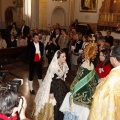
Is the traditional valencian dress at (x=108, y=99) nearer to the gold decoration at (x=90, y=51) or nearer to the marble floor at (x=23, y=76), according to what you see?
the gold decoration at (x=90, y=51)

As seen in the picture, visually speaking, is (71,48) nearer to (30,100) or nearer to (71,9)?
(30,100)

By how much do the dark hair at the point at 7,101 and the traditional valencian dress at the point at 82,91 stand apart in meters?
1.69

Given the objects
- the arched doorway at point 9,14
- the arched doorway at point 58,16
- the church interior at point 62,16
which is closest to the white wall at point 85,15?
the church interior at point 62,16

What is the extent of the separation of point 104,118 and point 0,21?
15.6 m

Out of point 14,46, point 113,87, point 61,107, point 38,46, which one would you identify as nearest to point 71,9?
point 14,46

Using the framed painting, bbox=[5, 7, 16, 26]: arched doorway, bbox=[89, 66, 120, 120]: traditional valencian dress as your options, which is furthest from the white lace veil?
bbox=[5, 7, 16, 26]: arched doorway

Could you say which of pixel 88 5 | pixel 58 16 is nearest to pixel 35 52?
pixel 58 16

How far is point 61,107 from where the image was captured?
13.4 ft

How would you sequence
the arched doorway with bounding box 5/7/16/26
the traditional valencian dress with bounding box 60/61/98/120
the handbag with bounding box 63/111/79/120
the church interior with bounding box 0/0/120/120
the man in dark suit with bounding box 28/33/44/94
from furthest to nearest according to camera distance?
the arched doorway with bounding box 5/7/16/26 < the church interior with bounding box 0/0/120/120 < the man in dark suit with bounding box 28/33/44/94 < the handbag with bounding box 63/111/79/120 < the traditional valencian dress with bounding box 60/61/98/120

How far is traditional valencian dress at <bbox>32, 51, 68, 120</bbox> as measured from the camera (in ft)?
13.9

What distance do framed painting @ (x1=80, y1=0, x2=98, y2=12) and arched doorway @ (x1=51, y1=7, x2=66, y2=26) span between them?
1.46 metres

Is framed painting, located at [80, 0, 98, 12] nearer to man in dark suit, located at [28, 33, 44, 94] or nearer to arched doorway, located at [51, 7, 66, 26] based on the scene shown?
arched doorway, located at [51, 7, 66, 26]

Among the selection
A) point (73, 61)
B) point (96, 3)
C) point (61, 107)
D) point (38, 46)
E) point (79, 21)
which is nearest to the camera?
point (61, 107)

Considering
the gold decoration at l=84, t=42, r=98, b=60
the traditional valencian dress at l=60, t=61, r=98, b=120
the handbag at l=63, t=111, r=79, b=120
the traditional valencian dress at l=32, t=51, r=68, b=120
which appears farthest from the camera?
the traditional valencian dress at l=32, t=51, r=68, b=120
